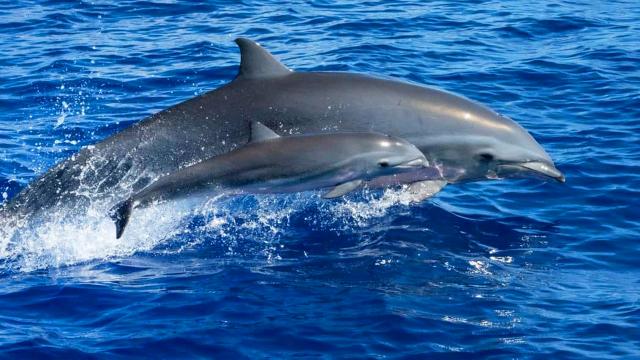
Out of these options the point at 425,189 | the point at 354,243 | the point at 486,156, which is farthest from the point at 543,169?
the point at 354,243

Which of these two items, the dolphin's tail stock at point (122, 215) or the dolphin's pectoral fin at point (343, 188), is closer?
the dolphin's tail stock at point (122, 215)

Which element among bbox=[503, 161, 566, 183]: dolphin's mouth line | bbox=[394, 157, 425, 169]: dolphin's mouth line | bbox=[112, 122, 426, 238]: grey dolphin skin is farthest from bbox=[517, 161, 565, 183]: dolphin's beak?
bbox=[112, 122, 426, 238]: grey dolphin skin

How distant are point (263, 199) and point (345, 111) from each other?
186 cm

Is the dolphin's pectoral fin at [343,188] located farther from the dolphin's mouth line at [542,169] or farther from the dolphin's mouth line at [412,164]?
the dolphin's mouth line at [542,169]

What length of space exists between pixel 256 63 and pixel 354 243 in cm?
211

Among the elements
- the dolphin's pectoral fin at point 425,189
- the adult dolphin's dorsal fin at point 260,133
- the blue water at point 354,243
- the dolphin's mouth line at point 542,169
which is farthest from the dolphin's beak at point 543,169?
the adult dolphin's dorsal fin at point 260,133

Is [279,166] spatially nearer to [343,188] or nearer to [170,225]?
[343,188]

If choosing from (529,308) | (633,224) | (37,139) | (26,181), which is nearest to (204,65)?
(37,139)

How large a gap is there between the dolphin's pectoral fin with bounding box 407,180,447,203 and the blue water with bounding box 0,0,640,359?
25 cm

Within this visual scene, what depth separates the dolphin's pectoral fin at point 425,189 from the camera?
40.1 ft

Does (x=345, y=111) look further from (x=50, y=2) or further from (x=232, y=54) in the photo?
(x=50, y=2)

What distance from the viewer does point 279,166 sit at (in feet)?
34.3

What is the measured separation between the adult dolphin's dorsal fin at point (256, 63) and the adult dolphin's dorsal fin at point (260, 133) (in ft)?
3.22

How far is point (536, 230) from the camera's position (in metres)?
12.0
